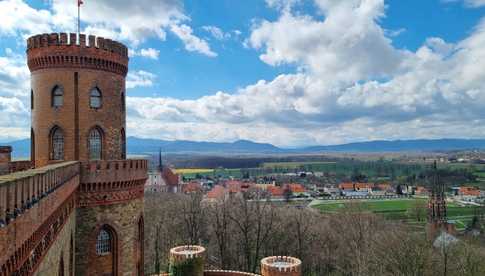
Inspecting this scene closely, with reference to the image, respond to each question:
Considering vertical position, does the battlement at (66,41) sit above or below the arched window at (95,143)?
above

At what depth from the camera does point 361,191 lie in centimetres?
14975

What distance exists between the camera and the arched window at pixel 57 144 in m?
18.3

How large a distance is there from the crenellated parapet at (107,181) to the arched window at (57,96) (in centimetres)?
319

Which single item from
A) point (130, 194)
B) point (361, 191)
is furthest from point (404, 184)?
point (130, 194)

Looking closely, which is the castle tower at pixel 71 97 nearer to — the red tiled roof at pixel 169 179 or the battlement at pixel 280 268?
the battlement at pixel 280 268

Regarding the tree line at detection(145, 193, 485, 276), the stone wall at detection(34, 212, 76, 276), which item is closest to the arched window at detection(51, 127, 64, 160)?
the stone wall at detection(34, 212, 76, 276)

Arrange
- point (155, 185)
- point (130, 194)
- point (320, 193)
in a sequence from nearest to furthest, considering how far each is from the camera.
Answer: point (130, 194) → point (155, 185) → point (320, 193)

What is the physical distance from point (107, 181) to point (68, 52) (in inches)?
221

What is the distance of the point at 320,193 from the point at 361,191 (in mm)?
17151

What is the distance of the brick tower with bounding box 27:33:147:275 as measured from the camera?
17.1 meters

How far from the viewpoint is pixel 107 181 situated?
17.3 m

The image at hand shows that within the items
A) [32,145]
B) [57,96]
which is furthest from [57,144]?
[57,96]

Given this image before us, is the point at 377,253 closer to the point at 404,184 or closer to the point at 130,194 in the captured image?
the point at 130,194

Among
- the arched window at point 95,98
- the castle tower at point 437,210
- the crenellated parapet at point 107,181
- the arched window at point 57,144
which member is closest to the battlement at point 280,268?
the crenellated parapet at point 107,181
